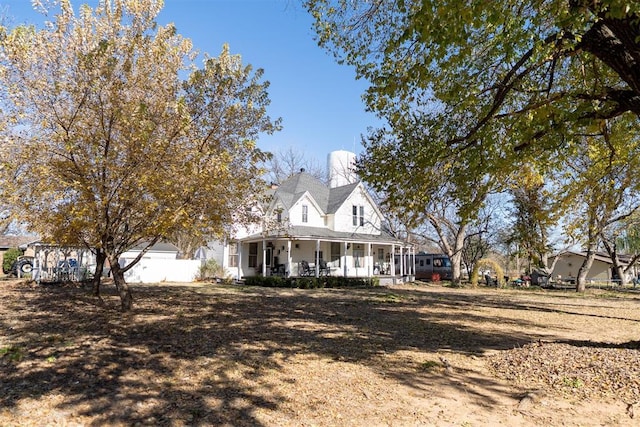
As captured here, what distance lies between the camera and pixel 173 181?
8867mm

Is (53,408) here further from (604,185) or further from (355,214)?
(355,214)

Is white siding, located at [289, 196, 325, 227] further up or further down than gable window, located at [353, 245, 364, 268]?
further up

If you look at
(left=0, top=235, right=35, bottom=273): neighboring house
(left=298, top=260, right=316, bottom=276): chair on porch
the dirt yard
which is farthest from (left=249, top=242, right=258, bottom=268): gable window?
(left=0, top=235, right=35, bottom=273): neighboring house

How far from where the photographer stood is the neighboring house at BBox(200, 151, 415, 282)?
25.6 metres

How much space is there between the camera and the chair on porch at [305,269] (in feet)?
82.6

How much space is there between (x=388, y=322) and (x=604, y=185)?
6411 millimetres

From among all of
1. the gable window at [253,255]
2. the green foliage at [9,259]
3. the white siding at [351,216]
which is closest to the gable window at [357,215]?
the white siding at [351,216]

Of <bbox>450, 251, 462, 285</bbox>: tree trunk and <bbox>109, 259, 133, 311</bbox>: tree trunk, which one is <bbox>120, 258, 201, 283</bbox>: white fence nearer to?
<bbox>109, 259, 133, 311</bbox>: tree trunk

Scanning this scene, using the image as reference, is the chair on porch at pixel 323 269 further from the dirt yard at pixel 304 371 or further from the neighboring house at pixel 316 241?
the dirt yard at pixel 304 371

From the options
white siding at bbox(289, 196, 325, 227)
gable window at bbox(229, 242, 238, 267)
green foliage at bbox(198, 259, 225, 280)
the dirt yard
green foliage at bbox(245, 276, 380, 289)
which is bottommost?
the dirt yard

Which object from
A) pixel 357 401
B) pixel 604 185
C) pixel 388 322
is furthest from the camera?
pixel 388 322

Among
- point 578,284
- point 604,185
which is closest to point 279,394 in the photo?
point 604,185

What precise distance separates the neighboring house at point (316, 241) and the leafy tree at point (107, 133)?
46.5 feet

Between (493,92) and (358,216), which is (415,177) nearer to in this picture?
(493,92)
